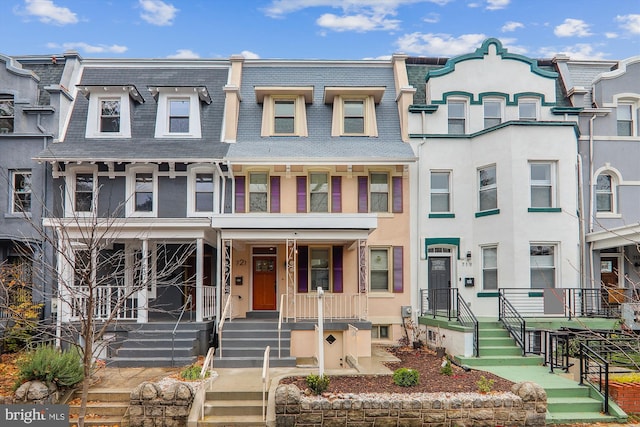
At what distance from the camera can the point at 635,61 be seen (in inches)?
707

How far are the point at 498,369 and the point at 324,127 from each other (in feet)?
32.3

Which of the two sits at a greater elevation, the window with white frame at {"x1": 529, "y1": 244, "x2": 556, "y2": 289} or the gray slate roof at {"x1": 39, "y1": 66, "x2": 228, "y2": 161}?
the gray slate roof at {"x1": 39, "y1": 66, "x2": 228, "y2": 161}

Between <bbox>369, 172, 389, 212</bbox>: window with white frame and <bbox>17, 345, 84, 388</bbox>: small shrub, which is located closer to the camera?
<bbox>17, 345, 84, 388</bbox>: small shrub

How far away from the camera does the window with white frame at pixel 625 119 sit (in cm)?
1783

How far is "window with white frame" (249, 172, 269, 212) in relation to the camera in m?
17.0

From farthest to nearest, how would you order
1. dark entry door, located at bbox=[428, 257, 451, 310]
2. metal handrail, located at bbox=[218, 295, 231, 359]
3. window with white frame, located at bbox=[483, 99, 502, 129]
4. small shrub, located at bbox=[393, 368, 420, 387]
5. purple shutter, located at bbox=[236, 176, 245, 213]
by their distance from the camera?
window with white frame, located at bbox=[483, 99, 502, 129]
dark entry door, located at bbox=[428, 257, 451, 310]
purple shutter, located at bbox=[236, 176, 245, 213]
metal handrail, located at bbox=[218, 295, 231, 359]
small shrub, located at bbox=[393, 368, 420, 387]

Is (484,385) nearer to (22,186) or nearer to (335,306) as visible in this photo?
(335,306)

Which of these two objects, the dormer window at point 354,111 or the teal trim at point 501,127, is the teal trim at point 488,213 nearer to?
the teal trim at point 501,127

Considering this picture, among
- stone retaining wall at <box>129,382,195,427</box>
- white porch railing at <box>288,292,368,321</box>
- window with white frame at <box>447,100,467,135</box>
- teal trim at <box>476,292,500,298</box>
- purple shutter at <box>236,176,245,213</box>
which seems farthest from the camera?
window with white frame at <box>447,100,467,135</box>

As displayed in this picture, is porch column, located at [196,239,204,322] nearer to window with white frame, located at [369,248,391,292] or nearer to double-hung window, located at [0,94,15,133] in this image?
window with white frame, located at [369,248,391,292]

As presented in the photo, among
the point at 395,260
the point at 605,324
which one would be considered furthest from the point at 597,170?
the point at 395,260

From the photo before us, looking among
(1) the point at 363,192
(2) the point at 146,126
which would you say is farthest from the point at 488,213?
(2) the point at 146,126

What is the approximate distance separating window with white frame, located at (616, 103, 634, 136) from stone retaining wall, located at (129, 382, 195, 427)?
1660 cm

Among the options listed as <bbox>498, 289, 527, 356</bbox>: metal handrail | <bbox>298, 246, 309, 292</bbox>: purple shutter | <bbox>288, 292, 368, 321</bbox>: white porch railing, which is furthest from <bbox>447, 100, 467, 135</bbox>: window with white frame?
<bbox>288, 292, 368, 321</bbox>: white porch railing
